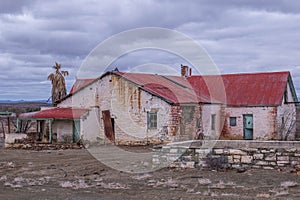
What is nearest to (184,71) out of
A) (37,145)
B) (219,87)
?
(219,87)

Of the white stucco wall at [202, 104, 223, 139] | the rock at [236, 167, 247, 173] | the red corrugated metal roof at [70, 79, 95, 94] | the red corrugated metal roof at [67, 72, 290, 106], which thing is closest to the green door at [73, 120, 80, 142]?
the red corrugated metal roof at [70, 79, 95, 94]

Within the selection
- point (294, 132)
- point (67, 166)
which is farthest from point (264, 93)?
point (67, 166)

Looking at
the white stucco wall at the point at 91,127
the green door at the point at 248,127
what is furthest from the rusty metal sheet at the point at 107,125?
the green door at the point at 248,127

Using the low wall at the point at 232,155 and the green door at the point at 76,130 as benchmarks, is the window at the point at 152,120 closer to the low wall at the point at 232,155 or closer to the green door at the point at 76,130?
the green door at the point at 76,130

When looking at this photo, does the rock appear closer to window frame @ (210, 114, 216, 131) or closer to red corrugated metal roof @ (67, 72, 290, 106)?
red corrugated metal roof @ (67, 72, 290, 106)

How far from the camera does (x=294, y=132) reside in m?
32.2

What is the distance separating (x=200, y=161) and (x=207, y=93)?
61.5ft

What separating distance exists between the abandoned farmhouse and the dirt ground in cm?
999

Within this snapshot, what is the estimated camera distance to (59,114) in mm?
27031

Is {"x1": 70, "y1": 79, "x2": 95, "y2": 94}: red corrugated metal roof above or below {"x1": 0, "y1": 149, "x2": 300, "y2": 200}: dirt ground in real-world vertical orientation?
above

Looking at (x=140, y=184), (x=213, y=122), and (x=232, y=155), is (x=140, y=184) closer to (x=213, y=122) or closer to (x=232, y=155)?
(x=232, y=155)

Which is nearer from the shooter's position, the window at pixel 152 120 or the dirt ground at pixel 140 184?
the dirt ground at pixel 140 184

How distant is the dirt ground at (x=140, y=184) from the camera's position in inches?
423

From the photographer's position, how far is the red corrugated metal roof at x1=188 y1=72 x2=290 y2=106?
30.1m
